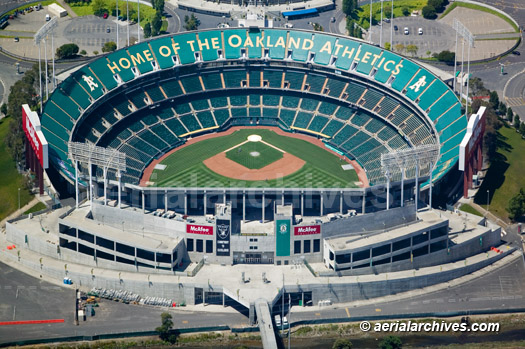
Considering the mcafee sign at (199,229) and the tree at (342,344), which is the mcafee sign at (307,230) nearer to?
the mcafee sign at (199,229)

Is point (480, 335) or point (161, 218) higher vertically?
point (161, 218)

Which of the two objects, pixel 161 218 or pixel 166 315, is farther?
pixel 161 218

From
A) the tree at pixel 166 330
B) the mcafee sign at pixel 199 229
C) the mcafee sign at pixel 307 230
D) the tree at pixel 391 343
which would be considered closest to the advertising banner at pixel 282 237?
the mcafee sign at pixel 307 230

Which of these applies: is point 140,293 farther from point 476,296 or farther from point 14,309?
point 476,296

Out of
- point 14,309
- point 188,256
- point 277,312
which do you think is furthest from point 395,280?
point 14,309

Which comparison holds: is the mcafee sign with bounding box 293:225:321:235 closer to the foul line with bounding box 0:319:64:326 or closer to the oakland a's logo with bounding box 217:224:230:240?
the oakland a's logo with bounding box 217:224:230:240

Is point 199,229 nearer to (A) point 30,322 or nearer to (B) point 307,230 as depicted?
(B) point 307,230

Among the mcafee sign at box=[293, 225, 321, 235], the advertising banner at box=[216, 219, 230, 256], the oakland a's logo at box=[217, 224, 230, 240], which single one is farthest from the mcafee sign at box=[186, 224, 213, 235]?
the mcafee sign at box=[293, 225, 321, 235]
